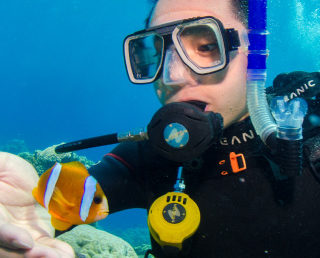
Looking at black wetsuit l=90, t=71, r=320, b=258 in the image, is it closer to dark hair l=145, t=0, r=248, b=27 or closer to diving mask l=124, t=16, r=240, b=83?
diving mask l=124, t=16, r=240, b=83

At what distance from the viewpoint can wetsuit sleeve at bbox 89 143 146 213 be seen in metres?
2.04

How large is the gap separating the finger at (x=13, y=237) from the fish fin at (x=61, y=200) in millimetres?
227

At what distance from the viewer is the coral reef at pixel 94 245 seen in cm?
472

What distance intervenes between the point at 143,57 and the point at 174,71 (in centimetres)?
73

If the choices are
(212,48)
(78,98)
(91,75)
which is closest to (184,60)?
(212,48)

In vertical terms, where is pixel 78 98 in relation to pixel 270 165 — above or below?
below

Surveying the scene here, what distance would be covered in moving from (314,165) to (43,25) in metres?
91.4

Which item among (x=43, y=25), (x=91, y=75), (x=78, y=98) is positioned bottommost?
(x=78, y=98)

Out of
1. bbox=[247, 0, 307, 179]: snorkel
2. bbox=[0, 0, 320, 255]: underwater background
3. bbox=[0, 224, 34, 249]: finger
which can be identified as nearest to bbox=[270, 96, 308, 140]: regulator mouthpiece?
bbox=[247, 0, 307, 179]: snorkel

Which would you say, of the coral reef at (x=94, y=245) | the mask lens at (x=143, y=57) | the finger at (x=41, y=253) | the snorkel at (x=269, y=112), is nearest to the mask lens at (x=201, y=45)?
the snorkel at (x=269, y=112)

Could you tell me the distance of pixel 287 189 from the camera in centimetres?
165

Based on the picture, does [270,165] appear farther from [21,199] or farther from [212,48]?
[21,199]

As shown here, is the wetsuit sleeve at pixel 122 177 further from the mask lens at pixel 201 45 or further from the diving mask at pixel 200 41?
the mask lens at pixel 201 45

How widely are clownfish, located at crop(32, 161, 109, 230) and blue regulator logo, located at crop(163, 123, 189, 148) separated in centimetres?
55
